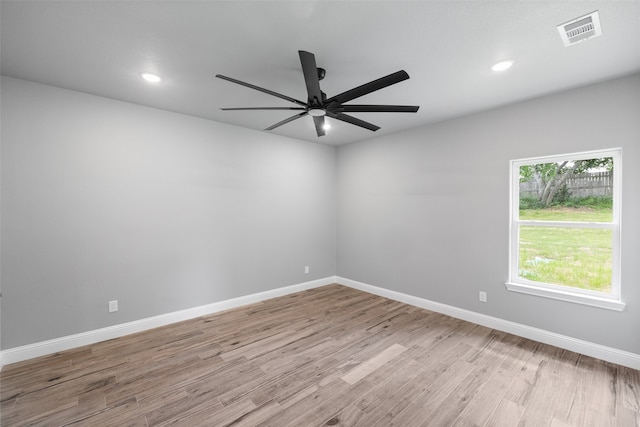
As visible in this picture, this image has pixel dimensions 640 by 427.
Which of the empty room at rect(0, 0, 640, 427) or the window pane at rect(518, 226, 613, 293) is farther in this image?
the window pane at rect(518, 226, 613, 293)

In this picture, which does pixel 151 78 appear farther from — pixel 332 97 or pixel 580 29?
pixel 580 29

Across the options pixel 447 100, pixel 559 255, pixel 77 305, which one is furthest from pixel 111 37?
pixel 559 255

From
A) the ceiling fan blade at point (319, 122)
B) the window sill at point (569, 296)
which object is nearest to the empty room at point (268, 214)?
the window sill at point (569, 296)

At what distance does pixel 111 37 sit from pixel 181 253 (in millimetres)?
2399

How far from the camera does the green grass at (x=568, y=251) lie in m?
2.68

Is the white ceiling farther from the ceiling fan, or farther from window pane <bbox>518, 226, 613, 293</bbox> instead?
window pane <bbox>518, 226, 613, 293</bbox>

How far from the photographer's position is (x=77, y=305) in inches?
112

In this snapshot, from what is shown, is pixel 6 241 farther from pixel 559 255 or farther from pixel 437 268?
pixel 559 255

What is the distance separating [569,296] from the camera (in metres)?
2.77

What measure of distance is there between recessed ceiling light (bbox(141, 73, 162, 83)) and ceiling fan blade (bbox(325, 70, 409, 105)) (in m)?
1.69

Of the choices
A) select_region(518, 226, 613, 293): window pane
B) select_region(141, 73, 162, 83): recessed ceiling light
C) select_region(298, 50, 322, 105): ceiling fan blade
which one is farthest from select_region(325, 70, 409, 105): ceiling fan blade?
select_region(518, 226, 613, 293): window pane

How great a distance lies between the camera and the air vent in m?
1.74

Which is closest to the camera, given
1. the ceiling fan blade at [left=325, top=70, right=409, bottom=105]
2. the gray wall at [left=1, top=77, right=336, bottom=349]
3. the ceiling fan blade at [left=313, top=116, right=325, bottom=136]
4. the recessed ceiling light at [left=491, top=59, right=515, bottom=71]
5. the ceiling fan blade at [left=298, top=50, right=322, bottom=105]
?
the ceiling fan blade at [left=298, top=50, right=322, bottom=105]

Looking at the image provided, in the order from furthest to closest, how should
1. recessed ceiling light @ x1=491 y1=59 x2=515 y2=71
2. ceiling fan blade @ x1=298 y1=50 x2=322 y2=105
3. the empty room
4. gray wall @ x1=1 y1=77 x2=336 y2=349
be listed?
1. gray wall @ x1=1 y1=77 x2=336 y2=349
2. recessed ceiling light @ x1=491 y1=59 x2=515 y2=71
3. the empty room
4. ceiling fan blade @ x1=298 y1=50 x2=322 y2=105
